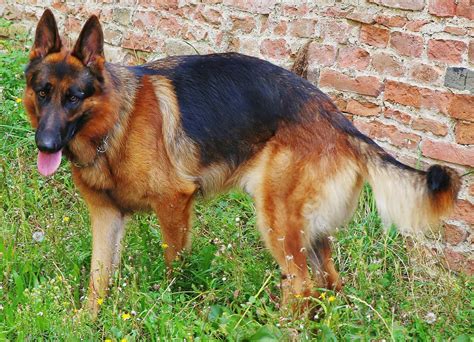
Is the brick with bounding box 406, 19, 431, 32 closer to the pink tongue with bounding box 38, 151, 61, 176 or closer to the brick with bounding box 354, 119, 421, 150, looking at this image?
the brick with bounding box 354, 119, 421, 150

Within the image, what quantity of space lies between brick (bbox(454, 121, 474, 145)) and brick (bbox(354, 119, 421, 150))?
301 millimetres

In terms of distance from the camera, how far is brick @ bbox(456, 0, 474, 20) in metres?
5.33

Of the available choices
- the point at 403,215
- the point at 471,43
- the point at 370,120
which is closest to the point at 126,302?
the point at 403,215

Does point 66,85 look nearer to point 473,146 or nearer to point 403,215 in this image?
point 403,215

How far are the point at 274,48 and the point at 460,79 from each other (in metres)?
1.71

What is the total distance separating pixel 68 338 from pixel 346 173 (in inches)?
72.7

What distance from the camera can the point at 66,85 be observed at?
14.6 feet

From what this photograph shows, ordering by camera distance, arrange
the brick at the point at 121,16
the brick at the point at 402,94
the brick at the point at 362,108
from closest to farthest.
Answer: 1. the brick at the point at 402,94
2. the brick at the point at 362,108
3. the brick at the point at 121,16

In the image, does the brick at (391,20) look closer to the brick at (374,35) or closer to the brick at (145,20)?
the brick at (374,35)

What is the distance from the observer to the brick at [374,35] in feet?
19.1

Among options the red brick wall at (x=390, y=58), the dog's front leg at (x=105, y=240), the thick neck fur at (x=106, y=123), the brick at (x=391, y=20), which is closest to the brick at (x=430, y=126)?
the red brick wall at (x=390, y=58)

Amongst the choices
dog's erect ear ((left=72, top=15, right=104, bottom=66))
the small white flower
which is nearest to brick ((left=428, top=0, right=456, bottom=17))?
dog's erect ear ((left=72, top=15, right=104, bottom=66))

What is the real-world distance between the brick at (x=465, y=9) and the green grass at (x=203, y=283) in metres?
1.49

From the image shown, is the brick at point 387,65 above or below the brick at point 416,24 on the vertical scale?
below
